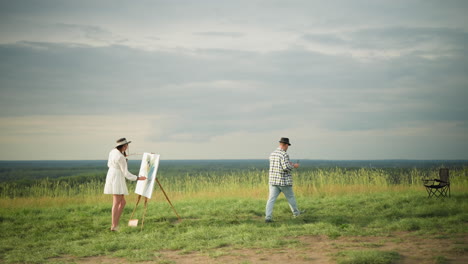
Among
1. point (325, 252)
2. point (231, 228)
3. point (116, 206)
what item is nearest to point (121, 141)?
point (116, 206)

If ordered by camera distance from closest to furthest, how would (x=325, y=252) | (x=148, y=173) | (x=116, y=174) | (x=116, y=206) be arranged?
(x=325, y=252)
(x=116, y=174)
(x=116, y=206)
(x=148, y=173)

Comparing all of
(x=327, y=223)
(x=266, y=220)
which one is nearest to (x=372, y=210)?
(x=327, y=223)

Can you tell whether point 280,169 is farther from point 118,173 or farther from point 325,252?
point 118,173

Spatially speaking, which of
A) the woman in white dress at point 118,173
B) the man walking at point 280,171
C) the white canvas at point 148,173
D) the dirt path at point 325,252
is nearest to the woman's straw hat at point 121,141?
the woman in white dress at point 118,173

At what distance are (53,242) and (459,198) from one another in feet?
35.5

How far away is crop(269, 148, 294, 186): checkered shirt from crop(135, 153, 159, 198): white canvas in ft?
8.38

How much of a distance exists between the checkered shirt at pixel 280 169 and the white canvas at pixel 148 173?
8.38ft

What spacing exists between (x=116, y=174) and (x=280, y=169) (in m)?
3.48

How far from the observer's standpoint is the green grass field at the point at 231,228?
7.13m

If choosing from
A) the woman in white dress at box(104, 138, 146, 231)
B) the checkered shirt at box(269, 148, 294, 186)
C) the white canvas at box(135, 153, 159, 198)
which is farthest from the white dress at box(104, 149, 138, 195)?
the checkered shirt at box(269, 148, 294, 186)

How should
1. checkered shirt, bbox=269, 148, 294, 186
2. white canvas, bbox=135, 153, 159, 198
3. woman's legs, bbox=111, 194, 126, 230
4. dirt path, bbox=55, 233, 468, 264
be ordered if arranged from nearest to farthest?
1. dirt path, bbox=55, 233, 468, 264
2. woman's legs, bbox=111, 194, 126, 230
3. white canvas, bbox=135, 153, 159, 198
4. checkered shirt, bbox=269, 148, 294, 186

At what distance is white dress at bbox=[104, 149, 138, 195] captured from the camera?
8820 mm

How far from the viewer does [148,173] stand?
949cm

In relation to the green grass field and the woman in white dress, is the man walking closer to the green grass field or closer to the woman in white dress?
the green grass field
